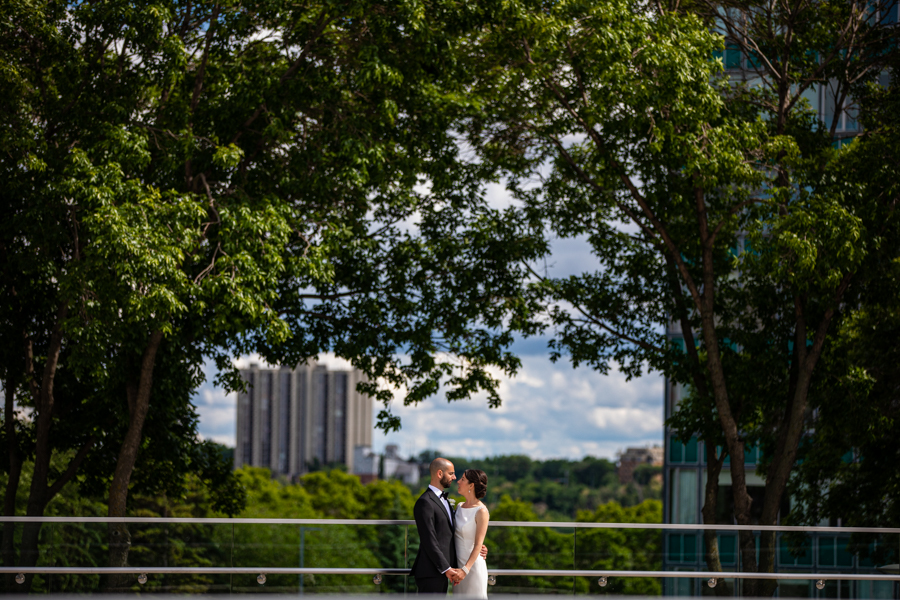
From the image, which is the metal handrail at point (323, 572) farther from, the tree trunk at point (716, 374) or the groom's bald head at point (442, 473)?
the groom's bald head at point (442, 473)

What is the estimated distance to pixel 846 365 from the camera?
13.4 m

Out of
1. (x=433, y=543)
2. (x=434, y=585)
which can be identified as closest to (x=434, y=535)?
(x=433, y=543)

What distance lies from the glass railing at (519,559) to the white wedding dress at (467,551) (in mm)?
2186

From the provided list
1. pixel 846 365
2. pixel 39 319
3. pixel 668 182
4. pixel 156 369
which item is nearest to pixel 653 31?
pixel 668 182

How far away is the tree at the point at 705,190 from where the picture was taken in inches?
447

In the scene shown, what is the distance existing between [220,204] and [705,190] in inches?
257

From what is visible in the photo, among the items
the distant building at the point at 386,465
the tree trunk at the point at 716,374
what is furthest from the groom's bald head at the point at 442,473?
the distant building at the point at 386,465

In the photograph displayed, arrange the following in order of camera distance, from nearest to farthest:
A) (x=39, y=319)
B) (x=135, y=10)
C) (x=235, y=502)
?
1. (x=135, y=10)
2. (x=39, y=319)
3. (x=235, y=502)

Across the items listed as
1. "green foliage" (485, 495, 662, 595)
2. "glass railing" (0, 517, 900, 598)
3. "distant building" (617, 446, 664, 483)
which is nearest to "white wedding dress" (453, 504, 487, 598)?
"glass railing" (0, 517, 900, 598)

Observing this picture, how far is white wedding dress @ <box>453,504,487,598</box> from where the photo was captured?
667cm

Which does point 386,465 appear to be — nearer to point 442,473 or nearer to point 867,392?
point 867,392

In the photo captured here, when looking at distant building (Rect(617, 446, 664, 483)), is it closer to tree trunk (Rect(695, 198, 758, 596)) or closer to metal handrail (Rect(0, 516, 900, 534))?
tree trunk (Rect(695, 198, 758, 596))

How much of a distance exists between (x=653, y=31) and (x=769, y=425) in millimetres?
7104

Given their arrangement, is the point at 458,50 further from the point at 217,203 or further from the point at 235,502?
the point at 235,502
